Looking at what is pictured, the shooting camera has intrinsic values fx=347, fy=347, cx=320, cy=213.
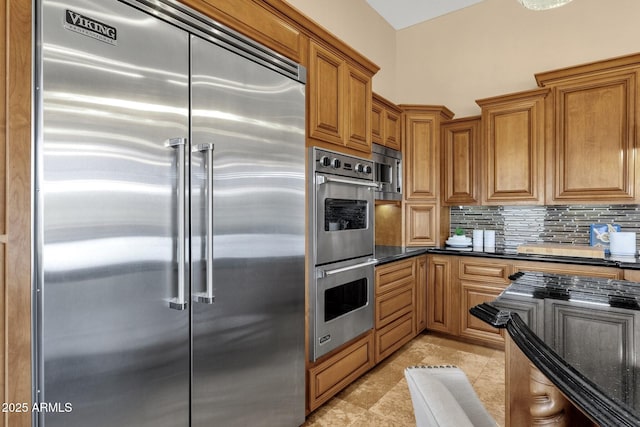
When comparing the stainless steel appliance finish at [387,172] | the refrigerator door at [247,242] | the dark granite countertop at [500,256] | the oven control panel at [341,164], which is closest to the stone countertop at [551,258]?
the dark granite countertop at [500,256]

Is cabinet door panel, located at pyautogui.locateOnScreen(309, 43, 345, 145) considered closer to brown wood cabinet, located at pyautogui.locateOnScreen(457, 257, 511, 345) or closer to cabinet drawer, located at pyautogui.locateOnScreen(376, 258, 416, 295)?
cabinet drawer, located at pyautogui.locateOnScreen(376, 258, 416, 295)

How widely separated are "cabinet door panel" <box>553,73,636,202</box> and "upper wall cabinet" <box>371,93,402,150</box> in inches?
56.5

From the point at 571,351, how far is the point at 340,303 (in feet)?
5.39

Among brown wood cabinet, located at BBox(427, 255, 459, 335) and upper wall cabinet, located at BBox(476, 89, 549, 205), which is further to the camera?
brown wood cabinet, located at BBox(427, 255, 459, 335)

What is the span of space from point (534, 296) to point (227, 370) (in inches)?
51.5

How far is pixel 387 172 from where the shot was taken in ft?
11.7

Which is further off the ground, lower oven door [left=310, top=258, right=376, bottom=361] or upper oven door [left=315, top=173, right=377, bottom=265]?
upper oven door [left=315, top=173, right=377, bottom=265]

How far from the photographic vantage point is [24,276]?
3.28 ft

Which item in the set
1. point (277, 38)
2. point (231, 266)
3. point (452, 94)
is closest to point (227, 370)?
point (231, 266)

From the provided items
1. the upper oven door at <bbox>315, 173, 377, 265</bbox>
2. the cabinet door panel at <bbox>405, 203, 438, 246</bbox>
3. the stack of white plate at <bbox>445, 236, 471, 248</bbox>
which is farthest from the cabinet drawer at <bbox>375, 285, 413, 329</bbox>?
the stack of white plate at <bbox>445, 236, 471, 248</bbox>

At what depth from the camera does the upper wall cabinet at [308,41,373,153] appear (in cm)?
213

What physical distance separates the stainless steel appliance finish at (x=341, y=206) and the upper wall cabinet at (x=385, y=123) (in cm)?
86

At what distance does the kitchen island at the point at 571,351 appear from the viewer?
0.64 m

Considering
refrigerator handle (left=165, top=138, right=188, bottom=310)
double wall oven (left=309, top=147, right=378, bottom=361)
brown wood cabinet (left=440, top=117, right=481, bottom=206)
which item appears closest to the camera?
refrigerator handle (left=165, top=138, right=188, bottom=310)
